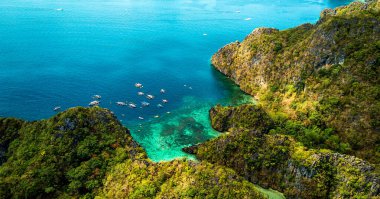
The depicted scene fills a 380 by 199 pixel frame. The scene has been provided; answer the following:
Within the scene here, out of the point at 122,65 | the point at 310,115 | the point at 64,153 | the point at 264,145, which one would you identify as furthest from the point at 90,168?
the point at 122,65

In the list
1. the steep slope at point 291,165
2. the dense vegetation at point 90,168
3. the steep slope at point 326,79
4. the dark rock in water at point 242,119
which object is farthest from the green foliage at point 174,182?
the steep slope at point 326,79

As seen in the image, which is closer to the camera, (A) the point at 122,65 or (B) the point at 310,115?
(B) the point at 310,115

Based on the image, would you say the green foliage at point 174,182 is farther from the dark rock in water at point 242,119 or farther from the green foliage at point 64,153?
the dark rock in water at point 242,119

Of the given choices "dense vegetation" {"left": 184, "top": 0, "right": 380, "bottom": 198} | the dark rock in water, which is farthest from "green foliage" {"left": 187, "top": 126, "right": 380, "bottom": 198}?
the dark rock in water

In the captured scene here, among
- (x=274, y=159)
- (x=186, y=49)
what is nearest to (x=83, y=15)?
(x=186, y=49)

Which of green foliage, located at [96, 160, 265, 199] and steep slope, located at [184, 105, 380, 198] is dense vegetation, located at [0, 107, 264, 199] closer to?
green foliage, located at [96, 160, 265, 199]

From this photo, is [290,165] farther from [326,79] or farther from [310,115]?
[326,79]

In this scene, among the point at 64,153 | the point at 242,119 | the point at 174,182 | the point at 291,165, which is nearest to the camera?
the point at 174,182
